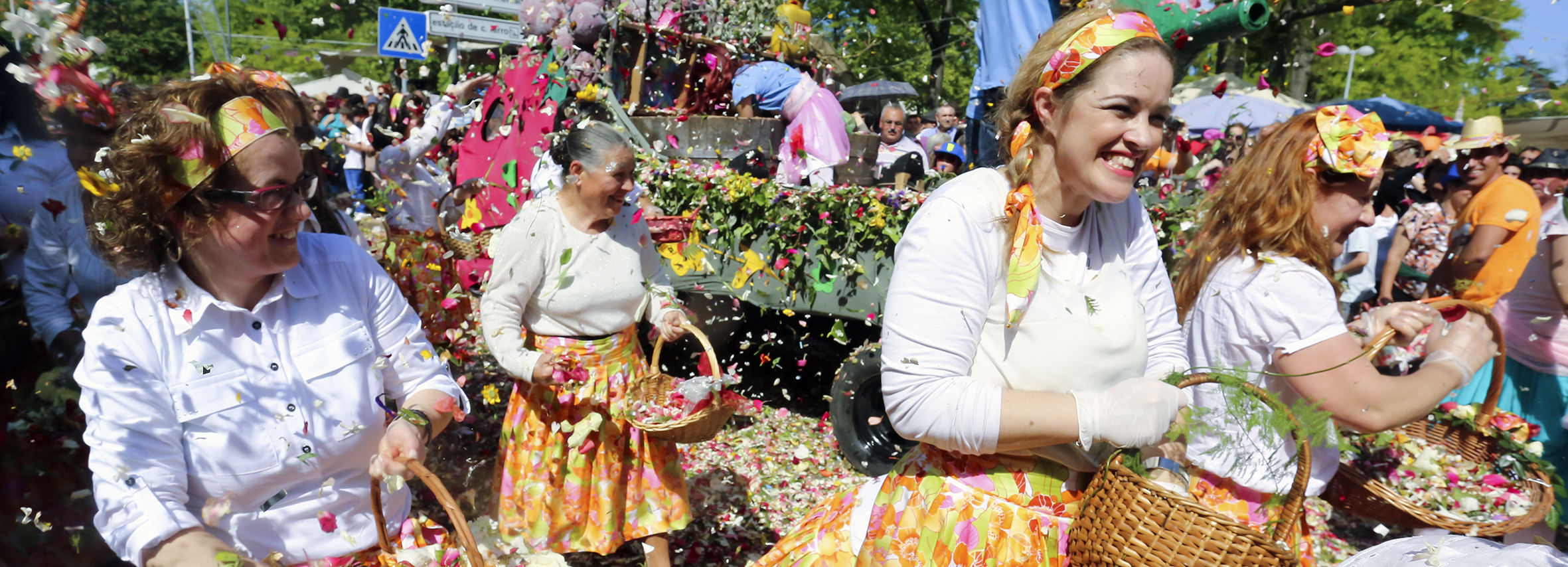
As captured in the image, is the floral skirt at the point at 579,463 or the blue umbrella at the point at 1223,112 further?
the blue umbrella at the point at 1223,112

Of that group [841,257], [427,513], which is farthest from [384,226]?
[841,257]

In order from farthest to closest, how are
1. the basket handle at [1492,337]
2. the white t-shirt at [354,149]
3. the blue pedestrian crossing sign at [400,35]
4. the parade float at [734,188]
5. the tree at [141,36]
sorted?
the white t-shirt at [354,149]
the blue pedestrian crossing sign at [400,35]
the parade float at [734,188]
the basket handle at [1492,337]
the tree at [141,36]

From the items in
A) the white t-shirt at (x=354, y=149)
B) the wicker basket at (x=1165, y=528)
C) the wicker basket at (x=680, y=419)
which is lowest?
the white t-shirt at (x=354, y=149)

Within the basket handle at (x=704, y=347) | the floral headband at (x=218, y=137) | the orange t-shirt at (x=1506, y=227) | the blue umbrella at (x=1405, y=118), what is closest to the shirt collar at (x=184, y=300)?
the floral headband at (x=218, y=137)

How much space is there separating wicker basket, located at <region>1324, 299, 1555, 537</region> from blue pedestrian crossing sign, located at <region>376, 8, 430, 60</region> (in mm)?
5603

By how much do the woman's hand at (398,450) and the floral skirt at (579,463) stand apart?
4.59ft

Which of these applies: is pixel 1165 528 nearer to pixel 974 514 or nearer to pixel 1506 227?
pixel 974 514

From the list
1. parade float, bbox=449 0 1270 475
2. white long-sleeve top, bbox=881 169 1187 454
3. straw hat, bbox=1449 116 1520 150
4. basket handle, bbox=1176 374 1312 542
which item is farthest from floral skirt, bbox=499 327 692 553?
straw hat, bbox=1449 116 1520 150

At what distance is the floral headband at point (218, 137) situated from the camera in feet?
5.20

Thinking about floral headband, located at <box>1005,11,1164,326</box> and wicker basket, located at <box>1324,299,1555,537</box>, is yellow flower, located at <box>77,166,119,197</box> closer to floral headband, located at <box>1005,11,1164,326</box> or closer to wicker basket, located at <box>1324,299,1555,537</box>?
floral headband, located at <box>1005,11,1164,326</box>

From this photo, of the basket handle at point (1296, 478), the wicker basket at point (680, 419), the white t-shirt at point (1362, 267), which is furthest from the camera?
the white t-shirt at point (1362, 267)

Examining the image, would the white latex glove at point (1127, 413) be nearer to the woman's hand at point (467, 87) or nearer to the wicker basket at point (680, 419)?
the wicker basket at point (680, 419)

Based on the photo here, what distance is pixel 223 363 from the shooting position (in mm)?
1684

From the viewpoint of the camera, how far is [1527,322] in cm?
368
